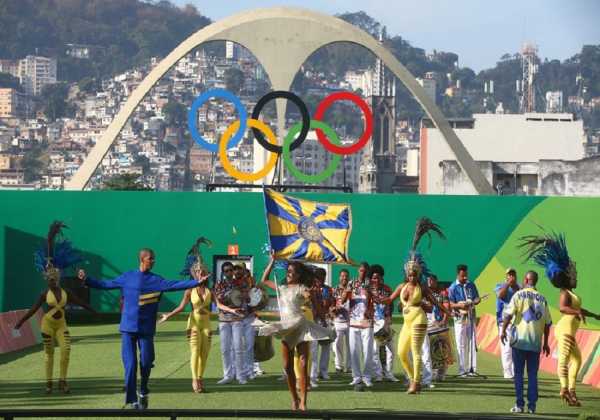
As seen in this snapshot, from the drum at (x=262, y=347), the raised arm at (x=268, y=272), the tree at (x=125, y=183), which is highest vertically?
the tree at (x=125, y=183)

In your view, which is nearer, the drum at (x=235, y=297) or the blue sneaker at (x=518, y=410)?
the blue sneaker at (x=518, y=410)

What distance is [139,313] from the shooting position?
15438 millimetres

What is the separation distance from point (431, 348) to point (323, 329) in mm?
4264

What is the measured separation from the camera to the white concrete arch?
7050 cm

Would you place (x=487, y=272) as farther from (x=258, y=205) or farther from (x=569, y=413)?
(x=569, y=413)

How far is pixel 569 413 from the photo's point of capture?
1616 cm

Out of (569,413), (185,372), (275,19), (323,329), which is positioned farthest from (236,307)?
(275,19)

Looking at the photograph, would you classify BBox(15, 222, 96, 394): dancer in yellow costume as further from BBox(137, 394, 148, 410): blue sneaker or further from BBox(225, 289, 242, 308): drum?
BBox(137, 394, 148, 410): blue sneaker

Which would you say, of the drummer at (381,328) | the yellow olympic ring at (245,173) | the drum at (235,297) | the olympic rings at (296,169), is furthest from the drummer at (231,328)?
the olympic rings at (296,169)

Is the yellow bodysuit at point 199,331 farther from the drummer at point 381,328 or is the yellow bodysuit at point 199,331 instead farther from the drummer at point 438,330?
the drummer at point 438,330

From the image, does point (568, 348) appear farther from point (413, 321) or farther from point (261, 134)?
point (261, 134)

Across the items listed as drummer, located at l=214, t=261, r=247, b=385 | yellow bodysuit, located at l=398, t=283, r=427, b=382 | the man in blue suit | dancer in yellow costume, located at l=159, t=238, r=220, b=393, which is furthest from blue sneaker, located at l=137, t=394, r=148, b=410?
yellow bodysuit, located at l=398, t=283, r=427, b=382

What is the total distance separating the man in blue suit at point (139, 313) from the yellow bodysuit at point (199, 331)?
2739 mm

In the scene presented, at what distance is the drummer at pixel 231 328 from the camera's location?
19.5m
